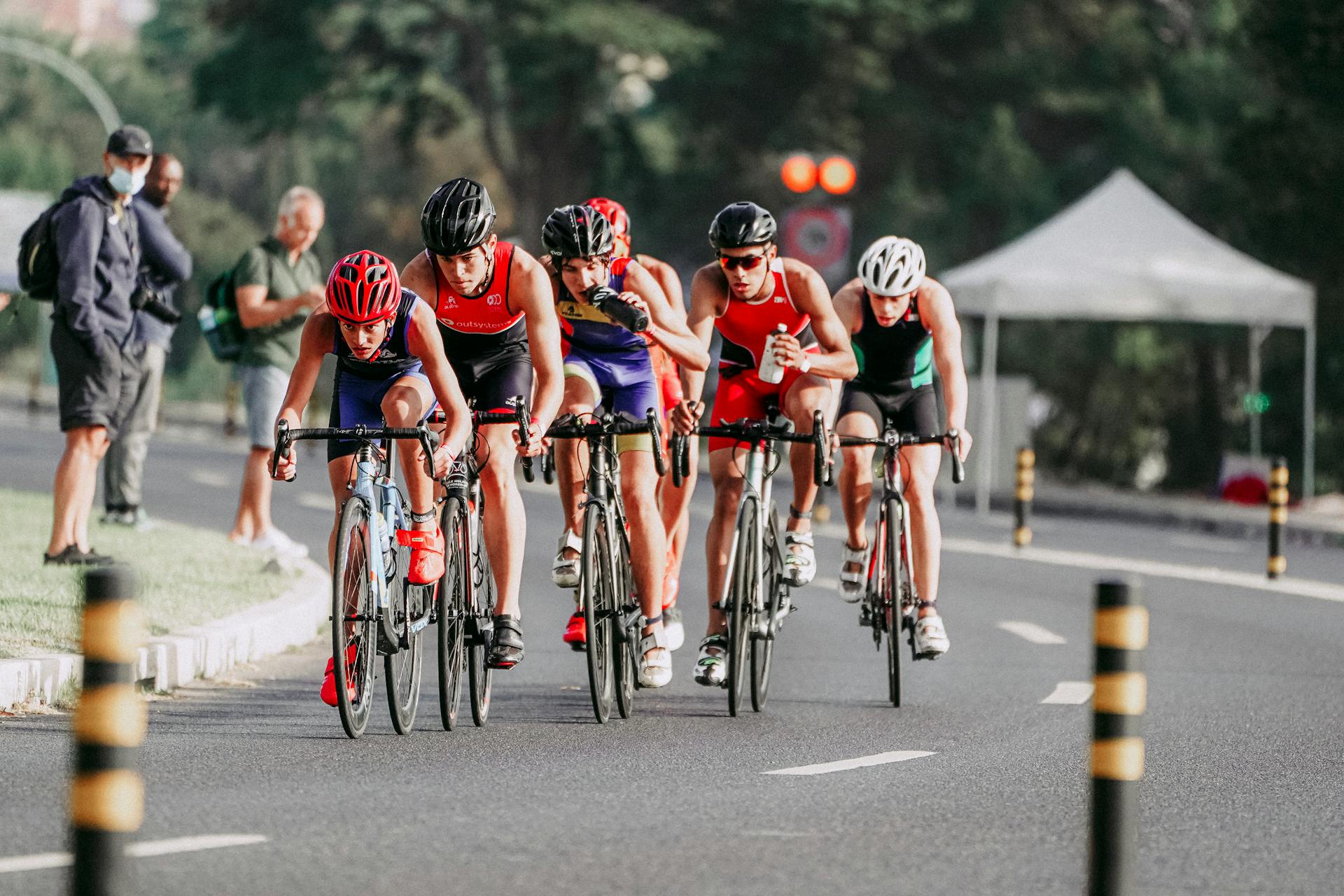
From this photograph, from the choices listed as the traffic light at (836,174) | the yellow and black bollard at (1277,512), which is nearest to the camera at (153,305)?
the yellow and black bollard at (1277,512)

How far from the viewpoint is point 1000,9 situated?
39125 mm

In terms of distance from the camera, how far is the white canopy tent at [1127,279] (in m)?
23.7

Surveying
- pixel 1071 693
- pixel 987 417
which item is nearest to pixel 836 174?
pixel 987 417

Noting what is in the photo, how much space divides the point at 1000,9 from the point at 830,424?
3001cm

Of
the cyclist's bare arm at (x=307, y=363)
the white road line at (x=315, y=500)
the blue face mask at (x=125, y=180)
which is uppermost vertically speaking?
the blue face mask at (x=125, y=180)

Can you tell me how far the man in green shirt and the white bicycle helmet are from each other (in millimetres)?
4397

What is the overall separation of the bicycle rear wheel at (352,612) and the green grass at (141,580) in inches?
51.5

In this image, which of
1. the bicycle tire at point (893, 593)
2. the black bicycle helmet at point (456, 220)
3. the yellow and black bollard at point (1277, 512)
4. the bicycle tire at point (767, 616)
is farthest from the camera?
the yellow and black bollard at point (1277, 512)

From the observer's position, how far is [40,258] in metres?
12.5

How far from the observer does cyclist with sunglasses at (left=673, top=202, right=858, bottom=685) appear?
9.66 metres

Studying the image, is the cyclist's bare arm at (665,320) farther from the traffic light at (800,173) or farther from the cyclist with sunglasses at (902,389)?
the traffic light at (800,173)

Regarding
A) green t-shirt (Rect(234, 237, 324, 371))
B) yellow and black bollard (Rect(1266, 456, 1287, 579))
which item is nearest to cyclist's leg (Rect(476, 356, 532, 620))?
green t-shirt (Rect(234, 237, 324, 371))

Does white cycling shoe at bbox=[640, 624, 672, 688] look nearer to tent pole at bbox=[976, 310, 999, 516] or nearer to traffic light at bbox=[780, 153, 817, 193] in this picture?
traffic light at bbox=[780, 153, 817, 193]

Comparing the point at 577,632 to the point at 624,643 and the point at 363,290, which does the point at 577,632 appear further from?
the point at 363,290
